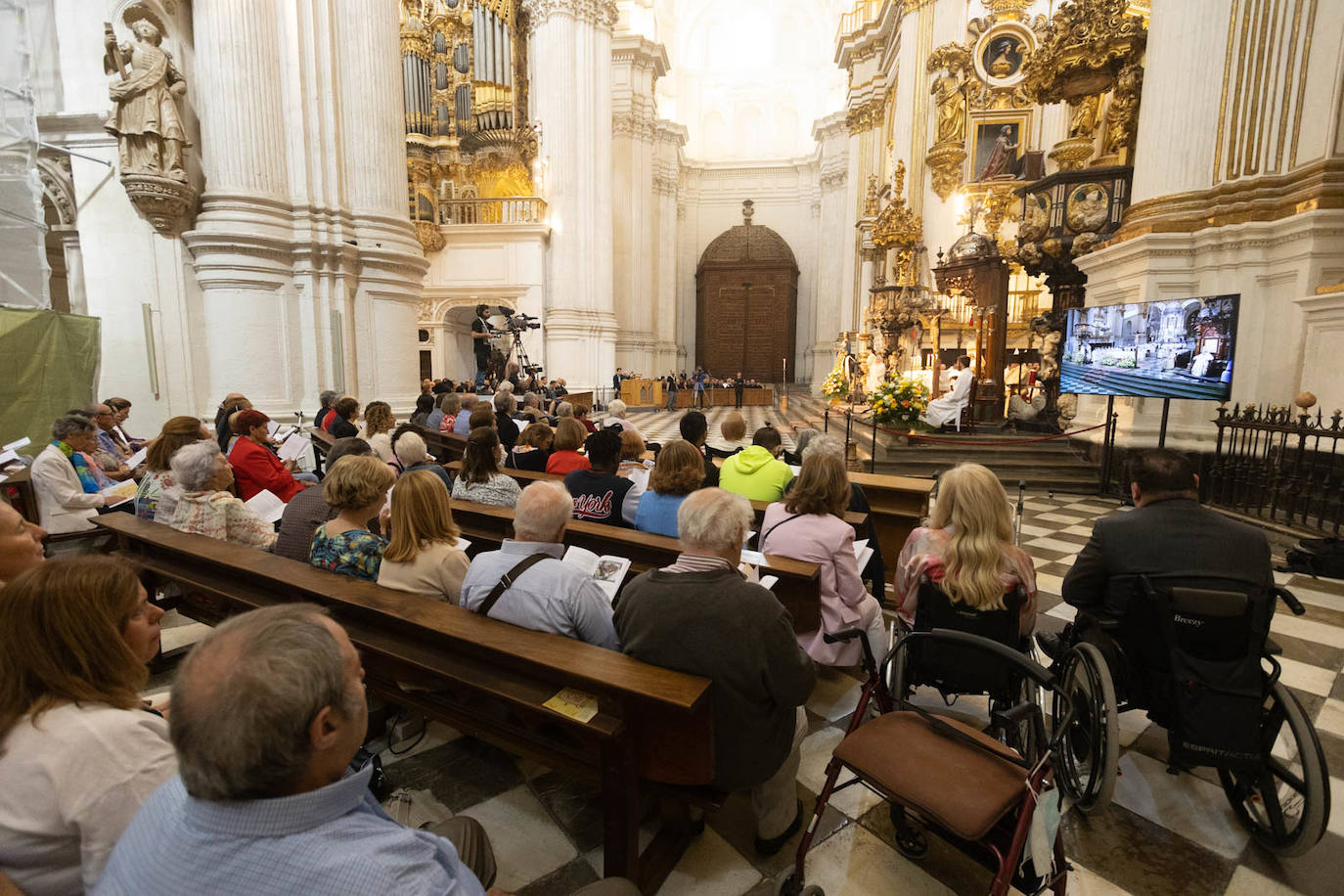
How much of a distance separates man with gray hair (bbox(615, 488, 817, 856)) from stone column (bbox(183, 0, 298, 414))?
676 centimetres

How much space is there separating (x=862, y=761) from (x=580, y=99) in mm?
17296

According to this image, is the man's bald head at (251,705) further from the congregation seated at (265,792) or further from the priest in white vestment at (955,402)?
the priest in white vestment at (955,402)

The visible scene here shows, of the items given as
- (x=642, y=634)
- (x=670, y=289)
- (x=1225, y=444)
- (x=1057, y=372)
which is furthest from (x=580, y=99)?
(x=642, y=634)

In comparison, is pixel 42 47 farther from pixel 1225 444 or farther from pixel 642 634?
pixel 1225 444

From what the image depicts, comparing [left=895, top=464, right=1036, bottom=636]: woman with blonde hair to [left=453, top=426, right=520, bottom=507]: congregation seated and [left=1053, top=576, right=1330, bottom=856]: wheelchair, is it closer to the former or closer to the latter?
[left=1053, top=576, right=1330, bottom=856]: wheelchair

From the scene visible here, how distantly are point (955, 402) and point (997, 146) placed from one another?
902cm

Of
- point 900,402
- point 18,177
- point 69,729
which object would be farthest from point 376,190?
point 69,729

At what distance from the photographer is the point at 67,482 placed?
152 inches

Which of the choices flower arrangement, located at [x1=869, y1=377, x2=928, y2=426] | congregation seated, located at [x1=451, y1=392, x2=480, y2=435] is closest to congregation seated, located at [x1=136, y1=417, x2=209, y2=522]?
congregation seated, located at [x1=451, y1=392, x2=480, y2=435]

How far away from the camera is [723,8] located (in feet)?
81.9

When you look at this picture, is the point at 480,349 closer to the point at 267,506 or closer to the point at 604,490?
the point at 267,506

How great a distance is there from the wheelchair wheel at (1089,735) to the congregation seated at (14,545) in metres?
3.43

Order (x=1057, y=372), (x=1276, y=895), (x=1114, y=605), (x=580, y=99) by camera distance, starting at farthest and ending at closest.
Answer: (x=580, y=99) → (x=1057, y=372) → (x=1114, y=605) → (x=1276, y=895)

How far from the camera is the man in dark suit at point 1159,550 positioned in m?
1.96
